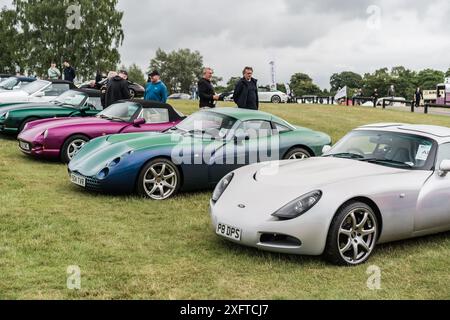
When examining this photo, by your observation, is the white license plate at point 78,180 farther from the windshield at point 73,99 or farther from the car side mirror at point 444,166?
the windshield at point 73,99

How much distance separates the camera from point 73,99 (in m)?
13.0

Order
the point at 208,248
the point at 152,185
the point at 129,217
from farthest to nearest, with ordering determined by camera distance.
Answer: the point at 152,185 → the point at 129,217 → the point at 208,248

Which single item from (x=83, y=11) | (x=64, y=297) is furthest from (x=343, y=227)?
(x=83, y=11)

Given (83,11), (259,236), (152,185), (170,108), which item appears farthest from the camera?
(83,11)

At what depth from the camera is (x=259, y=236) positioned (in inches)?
203

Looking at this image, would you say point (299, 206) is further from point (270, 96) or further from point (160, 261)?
point (270, 96)

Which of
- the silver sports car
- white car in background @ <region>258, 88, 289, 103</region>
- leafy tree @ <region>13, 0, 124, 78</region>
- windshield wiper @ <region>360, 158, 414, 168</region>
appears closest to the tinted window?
the silver sports car

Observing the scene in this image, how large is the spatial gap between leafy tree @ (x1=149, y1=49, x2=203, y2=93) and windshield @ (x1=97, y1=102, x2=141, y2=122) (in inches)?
3678

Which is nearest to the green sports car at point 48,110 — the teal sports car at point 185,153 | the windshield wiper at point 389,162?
the teal sports car at point 185,153

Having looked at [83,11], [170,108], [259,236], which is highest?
[83,11]

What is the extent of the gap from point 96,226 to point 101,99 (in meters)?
7.15

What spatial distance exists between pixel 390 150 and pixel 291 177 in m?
1.32

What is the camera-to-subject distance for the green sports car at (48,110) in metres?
12.4
